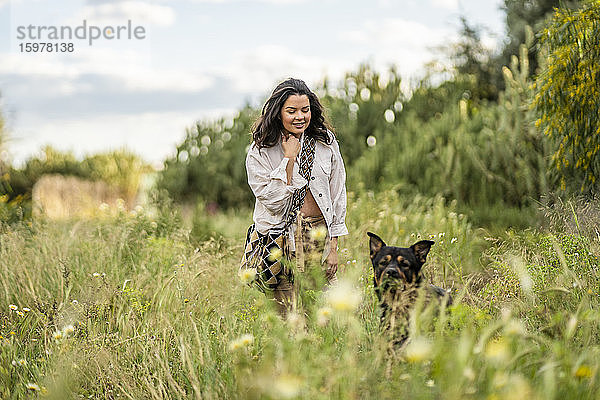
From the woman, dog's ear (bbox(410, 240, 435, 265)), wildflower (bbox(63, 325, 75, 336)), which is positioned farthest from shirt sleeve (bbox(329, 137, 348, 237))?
wildflower (bbox(63, 325, 75, 336))

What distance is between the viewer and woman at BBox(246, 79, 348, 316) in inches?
158

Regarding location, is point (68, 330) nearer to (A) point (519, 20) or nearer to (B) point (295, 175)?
(B) point (295, 175)

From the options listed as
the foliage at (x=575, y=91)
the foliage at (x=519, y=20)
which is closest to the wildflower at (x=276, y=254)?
the foliage at (x=575, y=91)

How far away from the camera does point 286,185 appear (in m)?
3.97

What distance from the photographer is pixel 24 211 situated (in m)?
7.77

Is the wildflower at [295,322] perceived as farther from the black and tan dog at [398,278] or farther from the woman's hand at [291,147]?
the woman's hand at [291,147]

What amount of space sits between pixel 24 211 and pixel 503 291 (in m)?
6.23

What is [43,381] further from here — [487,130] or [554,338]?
[487,130]

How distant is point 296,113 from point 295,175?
0.42m

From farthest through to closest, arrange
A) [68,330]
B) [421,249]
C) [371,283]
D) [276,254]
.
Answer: [371,283], [68,330], [421,249], [276,254]

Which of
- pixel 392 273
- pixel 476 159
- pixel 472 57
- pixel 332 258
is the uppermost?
pixel 472 57

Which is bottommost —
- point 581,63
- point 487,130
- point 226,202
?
point 226,202

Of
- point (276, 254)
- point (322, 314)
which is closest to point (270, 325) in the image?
point (276, 254)

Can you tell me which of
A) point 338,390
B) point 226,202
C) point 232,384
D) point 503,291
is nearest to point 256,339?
point 232,384
